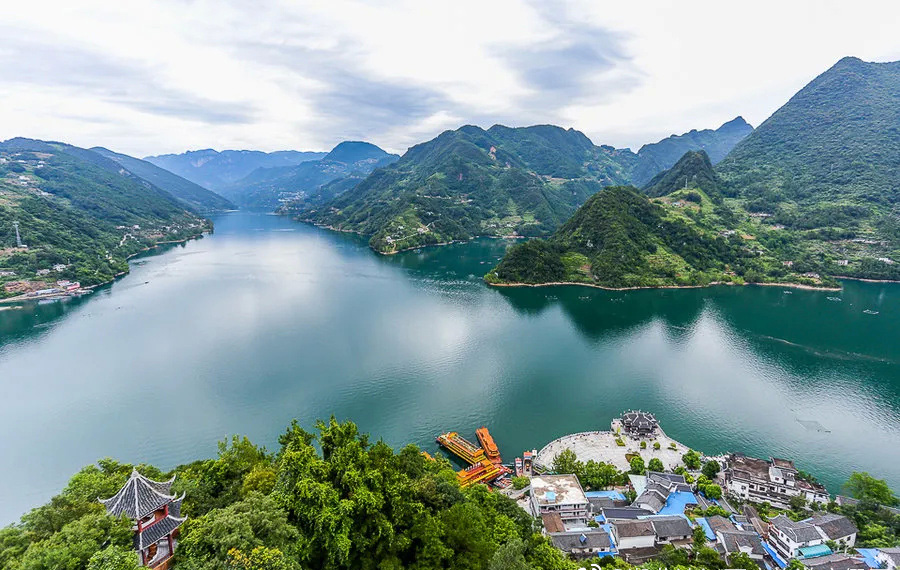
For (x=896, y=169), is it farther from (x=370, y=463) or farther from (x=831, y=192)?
(x=370, y=463)

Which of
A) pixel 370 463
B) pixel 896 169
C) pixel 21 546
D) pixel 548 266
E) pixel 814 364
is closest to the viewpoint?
pixel 21 546

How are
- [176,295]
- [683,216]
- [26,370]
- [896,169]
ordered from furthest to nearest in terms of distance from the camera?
1. [896,169]
2. [683,216]
3. [176,295]
4. [26,370]

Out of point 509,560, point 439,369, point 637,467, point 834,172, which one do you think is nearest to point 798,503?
point 637,467

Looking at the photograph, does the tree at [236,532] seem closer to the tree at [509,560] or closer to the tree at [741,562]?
the tree at [509,560]

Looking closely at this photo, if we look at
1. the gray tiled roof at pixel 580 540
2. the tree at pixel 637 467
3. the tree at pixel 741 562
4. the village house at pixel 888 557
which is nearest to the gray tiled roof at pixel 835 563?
the village house at pixel 888 557

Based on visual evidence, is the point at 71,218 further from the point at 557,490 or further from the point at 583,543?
the point at 583,543

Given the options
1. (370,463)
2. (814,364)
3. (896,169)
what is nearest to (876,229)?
(896,169)

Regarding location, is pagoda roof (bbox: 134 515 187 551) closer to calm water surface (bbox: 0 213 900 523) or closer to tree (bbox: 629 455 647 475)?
calm water surface (bbox: 0 213 900 523)
